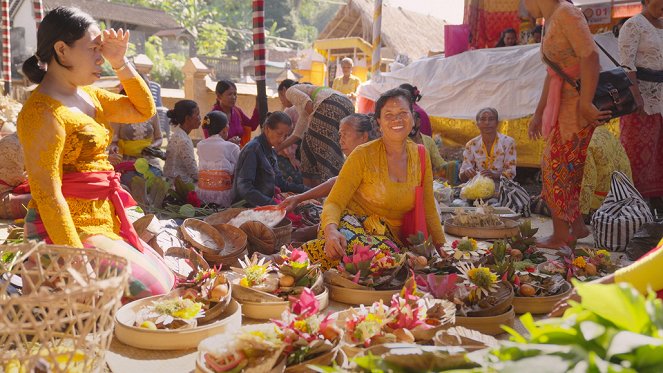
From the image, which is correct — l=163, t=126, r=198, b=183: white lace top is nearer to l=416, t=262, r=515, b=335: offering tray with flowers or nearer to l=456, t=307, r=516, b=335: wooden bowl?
l=416, t=262, r=515, b=335: offering tray with flowers

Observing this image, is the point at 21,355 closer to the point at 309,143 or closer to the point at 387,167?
the point at 387,167

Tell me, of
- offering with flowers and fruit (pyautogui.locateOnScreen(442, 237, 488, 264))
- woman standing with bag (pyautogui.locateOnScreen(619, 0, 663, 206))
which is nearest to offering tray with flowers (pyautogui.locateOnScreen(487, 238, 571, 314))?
offering with flowers and fruit (pyautogui.locateOnScreen(442, 237, 488, 264))

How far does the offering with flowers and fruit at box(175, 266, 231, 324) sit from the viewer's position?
2.82 metres

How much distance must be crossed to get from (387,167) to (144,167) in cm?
301

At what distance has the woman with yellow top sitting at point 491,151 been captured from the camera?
6.49 metres

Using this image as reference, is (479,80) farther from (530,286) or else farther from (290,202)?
(530,286)

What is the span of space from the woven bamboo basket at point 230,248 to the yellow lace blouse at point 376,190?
72 centimetres

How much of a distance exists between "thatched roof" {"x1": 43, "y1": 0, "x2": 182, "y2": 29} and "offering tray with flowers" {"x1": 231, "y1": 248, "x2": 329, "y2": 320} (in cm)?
2943

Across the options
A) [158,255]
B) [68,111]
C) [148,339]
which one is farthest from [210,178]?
[148,339]

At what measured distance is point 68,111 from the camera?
286cm

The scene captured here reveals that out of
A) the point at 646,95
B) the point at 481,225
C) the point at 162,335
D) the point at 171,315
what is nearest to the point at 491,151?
the point at 481,225

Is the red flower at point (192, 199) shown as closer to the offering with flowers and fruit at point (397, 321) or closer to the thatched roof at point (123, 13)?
the offering with flowers and fruit at point (397, 321)

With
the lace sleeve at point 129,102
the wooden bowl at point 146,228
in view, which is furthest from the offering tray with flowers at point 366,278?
the lace sleeve at point 129,102

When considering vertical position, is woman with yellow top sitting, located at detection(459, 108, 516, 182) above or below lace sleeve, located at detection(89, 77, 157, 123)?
below
